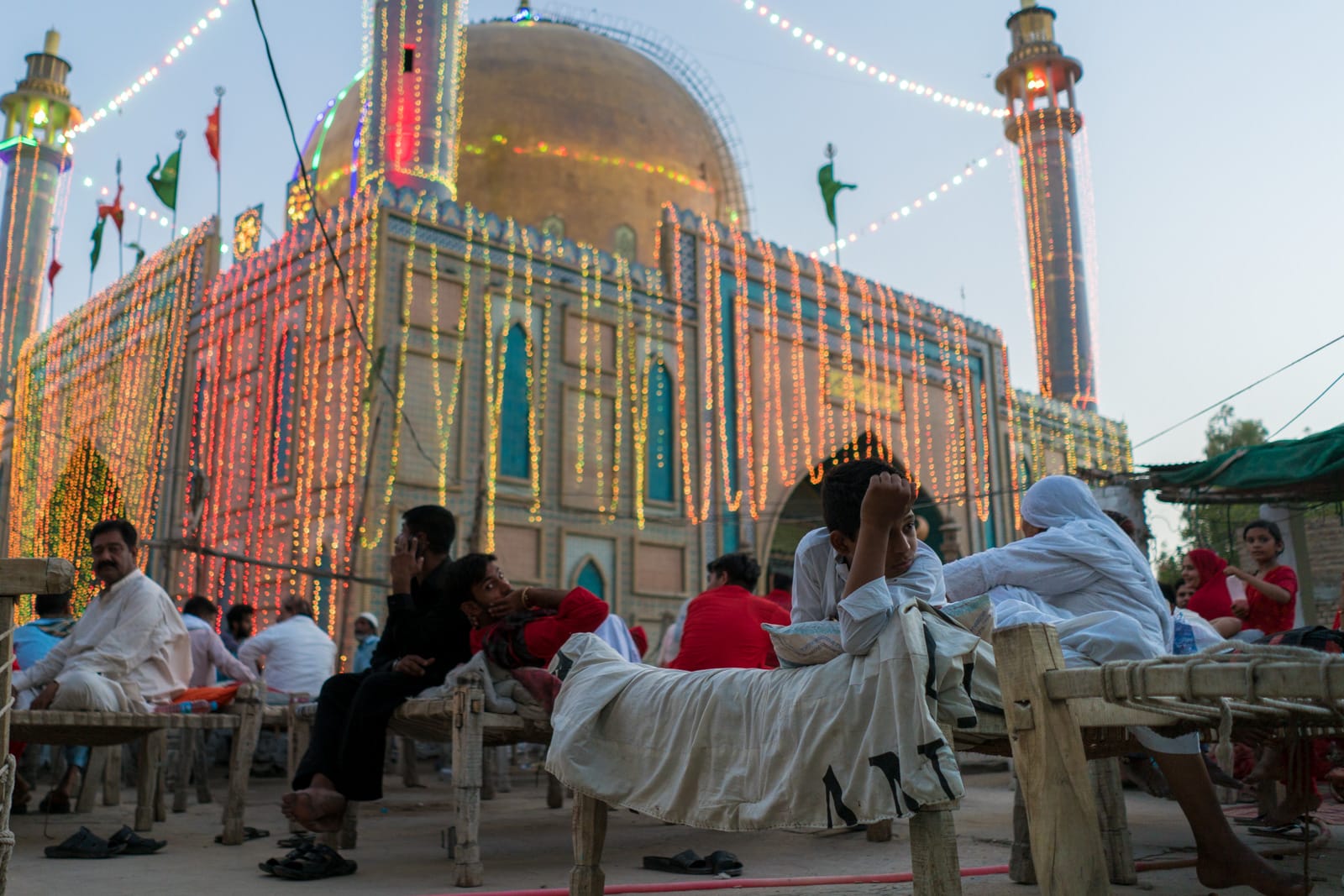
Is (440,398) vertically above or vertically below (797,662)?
above

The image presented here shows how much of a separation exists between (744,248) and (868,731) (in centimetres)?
1553

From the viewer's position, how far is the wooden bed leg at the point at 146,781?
15.2ft

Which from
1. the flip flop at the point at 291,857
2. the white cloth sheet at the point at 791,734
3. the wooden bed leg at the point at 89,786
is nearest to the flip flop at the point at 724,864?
the white cloth sheet at the point at 791,734

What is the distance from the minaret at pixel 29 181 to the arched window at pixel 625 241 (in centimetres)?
1137

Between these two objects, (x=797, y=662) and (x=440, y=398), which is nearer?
(x=797, y=662)

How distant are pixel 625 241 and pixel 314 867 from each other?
14.5m

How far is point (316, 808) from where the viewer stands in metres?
3.60

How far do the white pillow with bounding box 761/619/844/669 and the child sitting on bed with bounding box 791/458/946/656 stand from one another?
7 cm

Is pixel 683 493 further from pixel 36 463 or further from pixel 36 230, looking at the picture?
pixel 36 230

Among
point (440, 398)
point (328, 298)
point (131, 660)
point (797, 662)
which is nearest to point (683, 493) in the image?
point (440, 398)

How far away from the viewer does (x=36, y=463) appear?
64.7ft

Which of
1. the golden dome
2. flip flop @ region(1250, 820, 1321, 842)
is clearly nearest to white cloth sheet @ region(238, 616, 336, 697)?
flip flop @ region(1250, 820, 1321, 842)

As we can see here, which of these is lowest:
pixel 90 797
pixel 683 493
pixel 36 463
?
pixel 90 797

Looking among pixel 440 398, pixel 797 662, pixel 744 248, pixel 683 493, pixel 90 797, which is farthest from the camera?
pixel 744 248
